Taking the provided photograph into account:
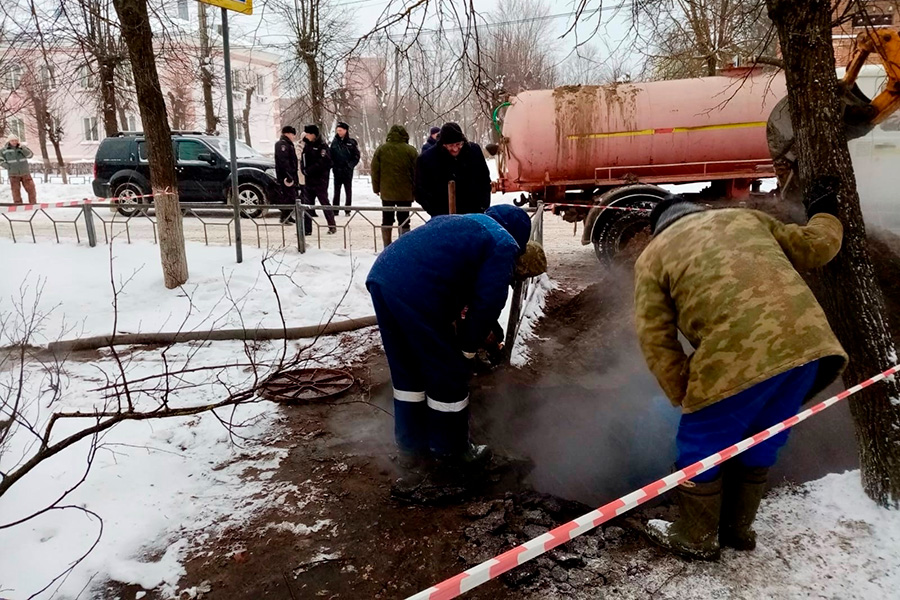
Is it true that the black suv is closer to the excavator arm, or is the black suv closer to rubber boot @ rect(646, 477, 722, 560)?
the excavator arm

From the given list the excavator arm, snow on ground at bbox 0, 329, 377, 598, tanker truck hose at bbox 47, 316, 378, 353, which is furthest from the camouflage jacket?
tanker truck hose at bbox 47, 316, 378, 353

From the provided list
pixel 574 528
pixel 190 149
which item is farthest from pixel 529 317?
pixel 190 149

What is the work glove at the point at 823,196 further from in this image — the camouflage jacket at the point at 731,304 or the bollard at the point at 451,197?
the bollard at the point at 451,197

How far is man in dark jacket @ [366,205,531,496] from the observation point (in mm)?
3008

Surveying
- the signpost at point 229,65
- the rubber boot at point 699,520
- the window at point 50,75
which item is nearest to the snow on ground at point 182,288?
the signpost at point 229,65

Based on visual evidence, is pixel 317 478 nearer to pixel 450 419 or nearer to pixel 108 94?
pixel 450 419

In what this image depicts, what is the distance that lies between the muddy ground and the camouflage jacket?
0.92m

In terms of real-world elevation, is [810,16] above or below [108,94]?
below

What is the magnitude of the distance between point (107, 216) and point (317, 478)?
39.7 ft

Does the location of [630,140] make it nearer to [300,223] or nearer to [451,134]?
[451,134]

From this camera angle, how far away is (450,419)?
3.29 metres

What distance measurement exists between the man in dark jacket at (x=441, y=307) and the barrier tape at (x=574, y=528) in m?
1.25

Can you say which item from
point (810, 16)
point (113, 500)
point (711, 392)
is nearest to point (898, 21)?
point (810, 16)

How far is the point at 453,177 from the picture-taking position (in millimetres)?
6238
